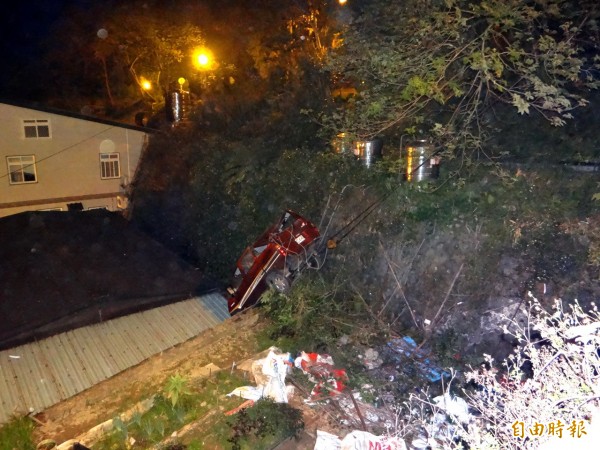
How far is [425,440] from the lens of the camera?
523 centimetres

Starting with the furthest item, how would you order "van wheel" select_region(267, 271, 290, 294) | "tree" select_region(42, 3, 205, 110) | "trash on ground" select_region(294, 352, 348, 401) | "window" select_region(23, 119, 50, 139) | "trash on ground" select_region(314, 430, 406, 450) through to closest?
1. "tree" select_region(42, 3, 205, 110)
2. "window" select_region(23, 119, 50, 139)
3. "van wheel" select_region(267, 271, 290, 294)
4. "trash on ground" select_region(294, 352, 348, 401)
5. "trash on ground" select_region(314, 430, 406, 450)

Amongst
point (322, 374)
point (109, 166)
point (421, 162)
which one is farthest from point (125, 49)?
point (322, 374)

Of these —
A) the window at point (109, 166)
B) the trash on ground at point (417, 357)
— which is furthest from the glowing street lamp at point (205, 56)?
the trash on ground at point (417, 357)

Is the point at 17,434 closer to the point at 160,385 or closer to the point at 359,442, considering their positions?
the point at 160,385

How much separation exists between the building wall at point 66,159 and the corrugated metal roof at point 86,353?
379 inches

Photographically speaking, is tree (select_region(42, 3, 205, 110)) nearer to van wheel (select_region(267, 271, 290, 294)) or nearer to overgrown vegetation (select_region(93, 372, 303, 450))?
van wheel (select_region(267, 271, 290, 294))

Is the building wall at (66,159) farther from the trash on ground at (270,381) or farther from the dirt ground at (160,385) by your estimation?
the trash on ground at (270,381)

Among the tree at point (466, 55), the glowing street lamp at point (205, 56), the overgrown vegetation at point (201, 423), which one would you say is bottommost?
the overgrown vegetation at point (201, 423)

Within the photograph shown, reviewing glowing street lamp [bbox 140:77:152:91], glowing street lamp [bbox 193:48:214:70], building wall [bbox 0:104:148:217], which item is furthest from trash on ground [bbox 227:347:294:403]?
glowing street lamp [bbox 140:77:152:91]

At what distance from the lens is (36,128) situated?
15289 millimetres

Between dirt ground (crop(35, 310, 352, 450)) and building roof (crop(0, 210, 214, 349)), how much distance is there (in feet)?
5.77

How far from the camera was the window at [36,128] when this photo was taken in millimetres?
15070

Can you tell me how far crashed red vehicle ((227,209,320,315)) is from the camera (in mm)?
9125

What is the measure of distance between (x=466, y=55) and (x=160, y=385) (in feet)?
24.0
